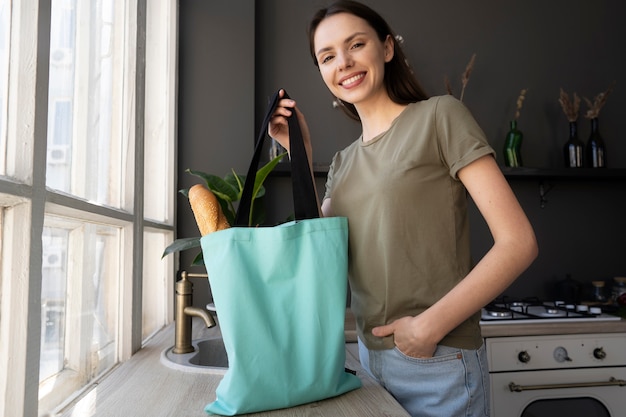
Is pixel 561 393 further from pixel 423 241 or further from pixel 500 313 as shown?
pixel 423 241

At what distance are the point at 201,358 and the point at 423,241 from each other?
743 millimetres

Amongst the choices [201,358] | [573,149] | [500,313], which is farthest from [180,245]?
[573,149]

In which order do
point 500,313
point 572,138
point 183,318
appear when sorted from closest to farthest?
point 183,318, point 500,313, point 572,138

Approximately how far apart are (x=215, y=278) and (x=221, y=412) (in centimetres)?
19

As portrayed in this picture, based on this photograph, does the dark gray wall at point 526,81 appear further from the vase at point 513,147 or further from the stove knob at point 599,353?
the stove knob at point 599,353

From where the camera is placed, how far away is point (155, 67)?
169 centimetres

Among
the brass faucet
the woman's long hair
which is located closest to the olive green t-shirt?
the woman's long hair

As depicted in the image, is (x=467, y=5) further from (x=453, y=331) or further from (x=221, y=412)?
(x=221, y=412)

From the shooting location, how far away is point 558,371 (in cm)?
166

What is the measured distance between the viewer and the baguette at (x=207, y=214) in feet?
2.67

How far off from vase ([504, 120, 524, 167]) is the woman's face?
4.93 feet

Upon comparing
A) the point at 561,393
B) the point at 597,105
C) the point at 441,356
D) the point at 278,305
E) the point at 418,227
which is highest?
the point at 597,105

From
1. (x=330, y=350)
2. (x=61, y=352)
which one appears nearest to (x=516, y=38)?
(x=330, y=350)

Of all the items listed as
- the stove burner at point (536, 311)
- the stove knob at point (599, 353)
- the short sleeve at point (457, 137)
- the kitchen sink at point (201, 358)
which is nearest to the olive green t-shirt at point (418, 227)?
the short sleeve at point (457, 137)
